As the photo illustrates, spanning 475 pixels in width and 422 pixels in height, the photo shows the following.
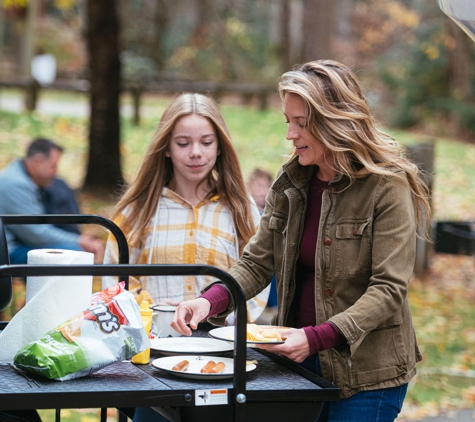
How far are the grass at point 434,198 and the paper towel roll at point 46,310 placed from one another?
2345mm

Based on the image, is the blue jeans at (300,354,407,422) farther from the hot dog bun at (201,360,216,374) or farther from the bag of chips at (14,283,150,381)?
the bag of chips at (14,283,150,381)

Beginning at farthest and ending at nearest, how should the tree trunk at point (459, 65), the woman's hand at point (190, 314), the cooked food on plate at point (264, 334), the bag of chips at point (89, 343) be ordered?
1. the tree trunk at point (459, 65)
2. the woman's hand at point (190, 314)
3. the cooked food on plate at point (264, 334)
4. the bag of chips at point (89, 343)

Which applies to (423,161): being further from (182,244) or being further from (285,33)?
(285,33)

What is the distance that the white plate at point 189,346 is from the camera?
273cm

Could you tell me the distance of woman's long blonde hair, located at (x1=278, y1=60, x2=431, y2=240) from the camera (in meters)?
2.67

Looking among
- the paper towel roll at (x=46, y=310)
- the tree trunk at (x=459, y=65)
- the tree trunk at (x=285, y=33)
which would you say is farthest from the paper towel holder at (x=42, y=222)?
the tree trunk at (x=285, y=33)

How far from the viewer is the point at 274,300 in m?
5.59

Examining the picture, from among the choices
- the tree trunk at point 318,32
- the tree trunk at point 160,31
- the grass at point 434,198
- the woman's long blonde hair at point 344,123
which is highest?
the tree trunk at point 160,31

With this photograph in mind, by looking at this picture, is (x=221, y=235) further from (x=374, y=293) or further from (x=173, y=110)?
(x=374, y=293)

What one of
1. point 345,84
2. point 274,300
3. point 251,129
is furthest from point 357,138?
point 251,129

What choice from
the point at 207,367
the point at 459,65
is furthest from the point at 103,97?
the point at 459,65

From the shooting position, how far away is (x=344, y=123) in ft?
8.83

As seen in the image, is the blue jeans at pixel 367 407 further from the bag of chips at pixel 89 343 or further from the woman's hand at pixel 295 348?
the bag of chips at pixel 89 343

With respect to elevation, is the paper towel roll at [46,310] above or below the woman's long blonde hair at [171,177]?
below
